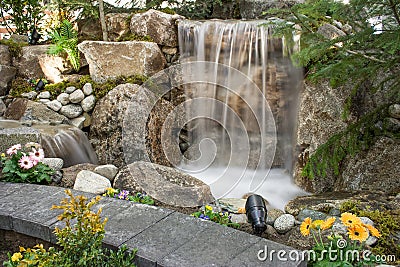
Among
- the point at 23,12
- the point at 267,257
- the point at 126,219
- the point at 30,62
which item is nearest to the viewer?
the point at 267,257

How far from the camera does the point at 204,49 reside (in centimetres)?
518

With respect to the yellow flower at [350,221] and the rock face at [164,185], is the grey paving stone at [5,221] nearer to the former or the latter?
the rock face at [164,185]

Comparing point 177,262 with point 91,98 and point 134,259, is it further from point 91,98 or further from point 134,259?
point 91,98

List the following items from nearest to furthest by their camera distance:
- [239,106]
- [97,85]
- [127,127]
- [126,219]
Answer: [126,219] < [127,127] < [97,85] < [239,106]

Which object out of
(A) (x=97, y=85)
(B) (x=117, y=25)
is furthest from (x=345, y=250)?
(B) (x=117, y=25)

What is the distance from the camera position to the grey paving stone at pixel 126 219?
1.95m

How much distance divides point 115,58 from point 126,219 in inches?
Answer: 131

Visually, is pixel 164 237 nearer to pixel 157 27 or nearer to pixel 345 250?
pixel 345 250

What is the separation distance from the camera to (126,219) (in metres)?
2.12

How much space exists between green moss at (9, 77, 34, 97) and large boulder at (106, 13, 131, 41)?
1.31 metres

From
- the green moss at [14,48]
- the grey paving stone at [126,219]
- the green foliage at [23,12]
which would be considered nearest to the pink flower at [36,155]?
the grey paving stone at [126,219]

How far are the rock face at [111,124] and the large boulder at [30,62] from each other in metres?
1.32

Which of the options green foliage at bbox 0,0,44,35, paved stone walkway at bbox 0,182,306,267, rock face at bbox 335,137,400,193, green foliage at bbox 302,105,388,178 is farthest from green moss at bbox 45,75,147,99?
rock face at bbox 335,137,400,193

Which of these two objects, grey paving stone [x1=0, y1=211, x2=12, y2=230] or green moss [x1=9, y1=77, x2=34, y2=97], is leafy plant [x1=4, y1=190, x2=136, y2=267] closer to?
grey paving stone [x1=0, y1=211, x2=12, y2=230]
